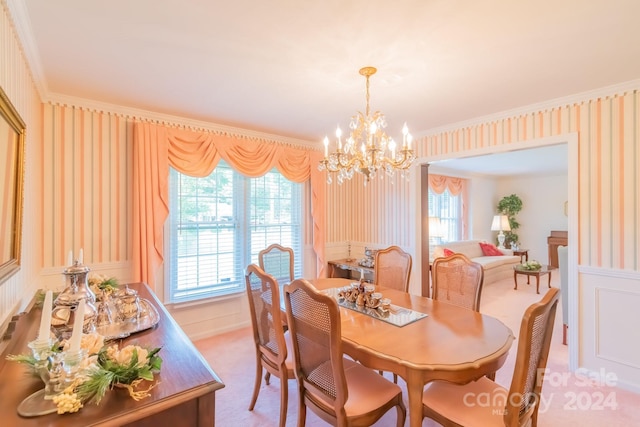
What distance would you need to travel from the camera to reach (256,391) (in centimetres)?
228

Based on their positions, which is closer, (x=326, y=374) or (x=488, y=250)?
(x=326, y=374)

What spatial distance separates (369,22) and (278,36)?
0.52 meters

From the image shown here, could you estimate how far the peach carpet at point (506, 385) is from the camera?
7.09 ft

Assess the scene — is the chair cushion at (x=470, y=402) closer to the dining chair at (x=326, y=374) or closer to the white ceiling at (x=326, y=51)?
the dining chair at (x=326, y=374)

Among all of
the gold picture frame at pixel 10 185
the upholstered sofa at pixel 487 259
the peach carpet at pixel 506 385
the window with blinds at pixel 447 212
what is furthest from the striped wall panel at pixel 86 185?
the window with blinds at pixel 447 212

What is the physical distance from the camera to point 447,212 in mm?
7387

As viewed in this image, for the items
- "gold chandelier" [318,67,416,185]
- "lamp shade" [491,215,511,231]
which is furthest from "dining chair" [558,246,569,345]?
"lamp shade" [491,215,511,231]

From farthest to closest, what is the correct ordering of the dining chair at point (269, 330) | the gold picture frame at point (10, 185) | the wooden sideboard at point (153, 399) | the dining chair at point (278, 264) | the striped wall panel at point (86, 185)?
the dining chair at point (278, 264)
the striped wall panel at point (86, 185)
the dining chair at point (269, 330)
the gold picture frame at point (10, 185)
the wooden sideboard at point (153, 399)

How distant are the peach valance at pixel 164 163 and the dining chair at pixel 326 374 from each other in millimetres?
2007

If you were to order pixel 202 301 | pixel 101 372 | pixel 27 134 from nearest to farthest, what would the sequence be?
pixel 101 372, pixel 27 134, pixel 202 301

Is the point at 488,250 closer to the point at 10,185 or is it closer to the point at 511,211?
the point at 511,211

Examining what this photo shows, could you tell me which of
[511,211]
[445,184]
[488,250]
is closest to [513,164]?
[445,184]

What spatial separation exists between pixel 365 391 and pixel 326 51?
2.04m

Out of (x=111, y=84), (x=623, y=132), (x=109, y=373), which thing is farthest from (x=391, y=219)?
(x=109, y=373)
